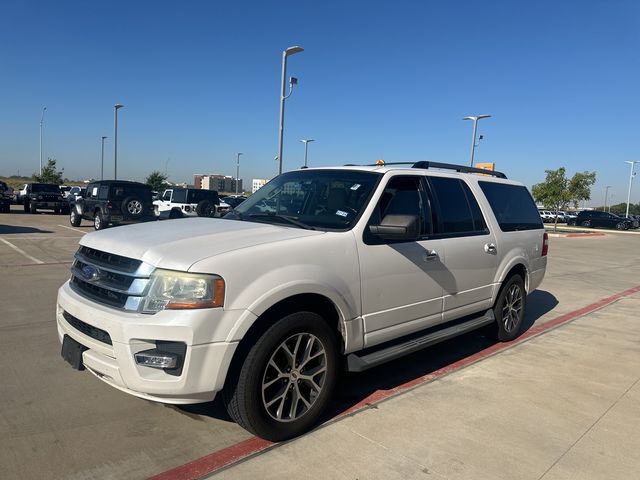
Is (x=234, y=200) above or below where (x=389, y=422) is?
above

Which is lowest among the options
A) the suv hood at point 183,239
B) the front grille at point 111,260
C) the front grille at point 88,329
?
the front grille at point 88,329

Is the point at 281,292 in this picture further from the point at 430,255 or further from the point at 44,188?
the point at 44,188

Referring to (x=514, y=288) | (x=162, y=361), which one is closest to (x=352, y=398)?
(x=162, y=361)

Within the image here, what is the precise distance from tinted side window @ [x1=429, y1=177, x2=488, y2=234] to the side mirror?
38.0 inches

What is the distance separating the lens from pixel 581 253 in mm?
18375

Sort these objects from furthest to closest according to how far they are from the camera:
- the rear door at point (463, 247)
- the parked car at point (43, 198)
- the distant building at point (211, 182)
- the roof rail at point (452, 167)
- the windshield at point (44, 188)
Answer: the distant building at point (211, 182), the windshield at point (44, 188), the parked car at point (43, 198), the roof rail at point (452, 167), the rear door at point (463, 247)

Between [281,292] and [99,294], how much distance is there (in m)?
1.20

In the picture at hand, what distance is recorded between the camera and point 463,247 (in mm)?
4656

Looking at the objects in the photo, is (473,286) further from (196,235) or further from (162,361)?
(162,361)

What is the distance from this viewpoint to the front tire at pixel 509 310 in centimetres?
546

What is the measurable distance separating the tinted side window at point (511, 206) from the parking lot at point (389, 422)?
1.44 m

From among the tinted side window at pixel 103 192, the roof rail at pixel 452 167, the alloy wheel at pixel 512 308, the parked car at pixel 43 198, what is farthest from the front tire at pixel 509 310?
the parked car at pixel 43 198

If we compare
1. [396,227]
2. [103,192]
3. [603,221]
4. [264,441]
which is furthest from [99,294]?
[603,221]

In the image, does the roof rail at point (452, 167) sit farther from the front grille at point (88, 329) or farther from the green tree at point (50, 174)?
the green tree at point (50, 174)
